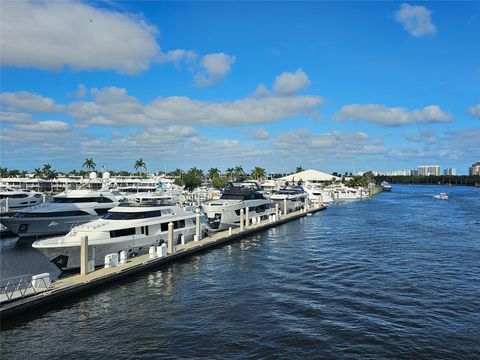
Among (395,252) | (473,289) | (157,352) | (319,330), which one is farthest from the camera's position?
(395,252)

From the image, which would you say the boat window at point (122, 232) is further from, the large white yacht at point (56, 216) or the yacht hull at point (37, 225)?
the yacht hull at point (37, 225)

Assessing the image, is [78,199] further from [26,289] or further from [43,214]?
[26,289]

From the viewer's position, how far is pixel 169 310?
1998cm

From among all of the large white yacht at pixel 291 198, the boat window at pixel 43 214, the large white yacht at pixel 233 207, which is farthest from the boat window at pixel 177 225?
the large white yacht at pixel 291 198

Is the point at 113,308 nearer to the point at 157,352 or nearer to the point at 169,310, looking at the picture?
the point at 169,310

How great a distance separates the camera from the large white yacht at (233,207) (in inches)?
1828

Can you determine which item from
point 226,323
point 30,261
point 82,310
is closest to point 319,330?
Result: point 226,323

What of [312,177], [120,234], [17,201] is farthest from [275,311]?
[312,177]

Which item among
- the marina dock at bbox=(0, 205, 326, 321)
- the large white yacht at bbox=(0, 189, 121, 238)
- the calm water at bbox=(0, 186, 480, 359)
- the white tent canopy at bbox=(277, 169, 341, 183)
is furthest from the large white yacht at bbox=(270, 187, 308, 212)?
the white tent canopy at bbox=(277, 169, 341, 183)

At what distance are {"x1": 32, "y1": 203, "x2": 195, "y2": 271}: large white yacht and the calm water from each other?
3.60 meters

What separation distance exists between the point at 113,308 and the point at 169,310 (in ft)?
9.93

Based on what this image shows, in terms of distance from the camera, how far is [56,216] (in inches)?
1754

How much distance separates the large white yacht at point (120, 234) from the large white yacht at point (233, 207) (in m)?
9.46

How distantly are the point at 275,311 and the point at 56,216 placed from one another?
112 feet
